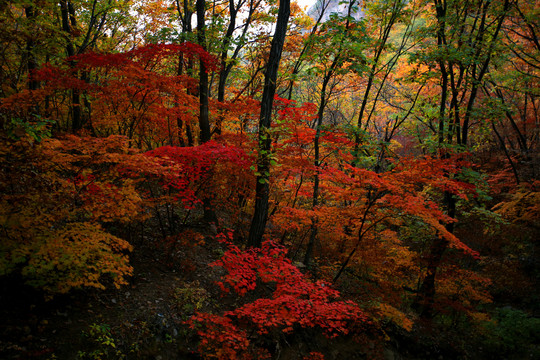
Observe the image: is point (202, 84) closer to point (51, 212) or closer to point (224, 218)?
point (224, 218)

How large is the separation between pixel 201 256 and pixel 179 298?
7.14 feet

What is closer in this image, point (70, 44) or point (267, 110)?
point (267, 110)

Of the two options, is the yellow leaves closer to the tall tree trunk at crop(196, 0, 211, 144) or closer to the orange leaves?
the orange leaves

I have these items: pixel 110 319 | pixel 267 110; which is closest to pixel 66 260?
pixel 110 319

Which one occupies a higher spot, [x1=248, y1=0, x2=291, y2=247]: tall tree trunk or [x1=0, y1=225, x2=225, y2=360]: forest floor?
[x1=248, y1=0, x2=291, y2=247]: tall tree trunk

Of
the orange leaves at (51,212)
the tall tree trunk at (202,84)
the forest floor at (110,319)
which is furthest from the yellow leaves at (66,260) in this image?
the tall tree trunk at (202,84)

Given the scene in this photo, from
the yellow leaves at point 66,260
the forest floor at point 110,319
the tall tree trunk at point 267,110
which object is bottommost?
the forest floor at point 110,319

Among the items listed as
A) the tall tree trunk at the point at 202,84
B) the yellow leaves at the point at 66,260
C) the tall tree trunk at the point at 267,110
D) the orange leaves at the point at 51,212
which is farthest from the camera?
the tall tree trunk at the point at 202,84

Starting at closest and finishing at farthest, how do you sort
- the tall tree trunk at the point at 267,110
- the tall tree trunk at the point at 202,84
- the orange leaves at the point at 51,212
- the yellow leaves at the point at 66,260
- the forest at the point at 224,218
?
the orange leaves at the point at 51,212, the yellow leaves at the point at 66,260, the forest at the point at 224,218, the tall tree trunk at the point at 267,110, the tall tree trunk at the point at 202,84

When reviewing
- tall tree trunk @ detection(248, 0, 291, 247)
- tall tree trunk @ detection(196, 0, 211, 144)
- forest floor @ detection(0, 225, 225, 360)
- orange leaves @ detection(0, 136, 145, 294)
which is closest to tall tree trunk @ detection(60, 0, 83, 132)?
tall tree trunk @ detection(196, 0, 211, 144)

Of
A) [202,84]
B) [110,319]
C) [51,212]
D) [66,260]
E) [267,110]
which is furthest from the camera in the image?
[202,84]

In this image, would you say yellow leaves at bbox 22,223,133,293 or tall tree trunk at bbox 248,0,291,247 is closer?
yellow leaves at bbox 22,223,133,293

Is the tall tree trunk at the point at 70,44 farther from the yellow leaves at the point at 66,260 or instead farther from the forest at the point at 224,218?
the yellow leaves at the point at 66,260

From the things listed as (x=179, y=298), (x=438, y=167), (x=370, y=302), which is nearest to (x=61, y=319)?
(x=179, y=298)
